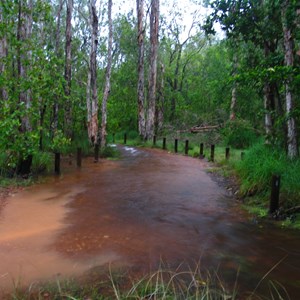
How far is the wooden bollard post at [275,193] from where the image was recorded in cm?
756

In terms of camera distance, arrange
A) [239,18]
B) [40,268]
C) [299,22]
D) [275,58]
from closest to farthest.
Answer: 1. [40,268]
2. [299,22]
3. [275,58]
4. [239,18]

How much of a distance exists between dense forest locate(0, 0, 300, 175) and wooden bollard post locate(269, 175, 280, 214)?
190cm

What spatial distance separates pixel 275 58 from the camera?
10.3 m

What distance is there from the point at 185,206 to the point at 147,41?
912 inches

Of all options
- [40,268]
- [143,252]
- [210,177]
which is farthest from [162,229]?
[210,177]

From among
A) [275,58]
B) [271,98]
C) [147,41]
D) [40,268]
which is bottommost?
[40,268]

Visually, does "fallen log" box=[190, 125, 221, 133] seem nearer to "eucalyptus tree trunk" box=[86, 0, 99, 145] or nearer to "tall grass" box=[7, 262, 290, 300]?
"eucalyptus tree trunk" box=[86, 0, 99, 145]

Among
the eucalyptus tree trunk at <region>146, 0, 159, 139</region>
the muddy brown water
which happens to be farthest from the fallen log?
the muddy brown water

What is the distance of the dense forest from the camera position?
1000cm

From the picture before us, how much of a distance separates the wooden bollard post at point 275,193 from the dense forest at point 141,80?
190cm

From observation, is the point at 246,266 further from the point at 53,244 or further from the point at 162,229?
the point at 53,244

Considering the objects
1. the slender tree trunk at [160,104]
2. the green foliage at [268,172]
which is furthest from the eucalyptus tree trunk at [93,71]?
the slender tree trunk at [160,104]

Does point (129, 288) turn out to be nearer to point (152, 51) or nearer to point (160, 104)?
point (152, 51)

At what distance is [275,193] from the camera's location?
25.1 feet
